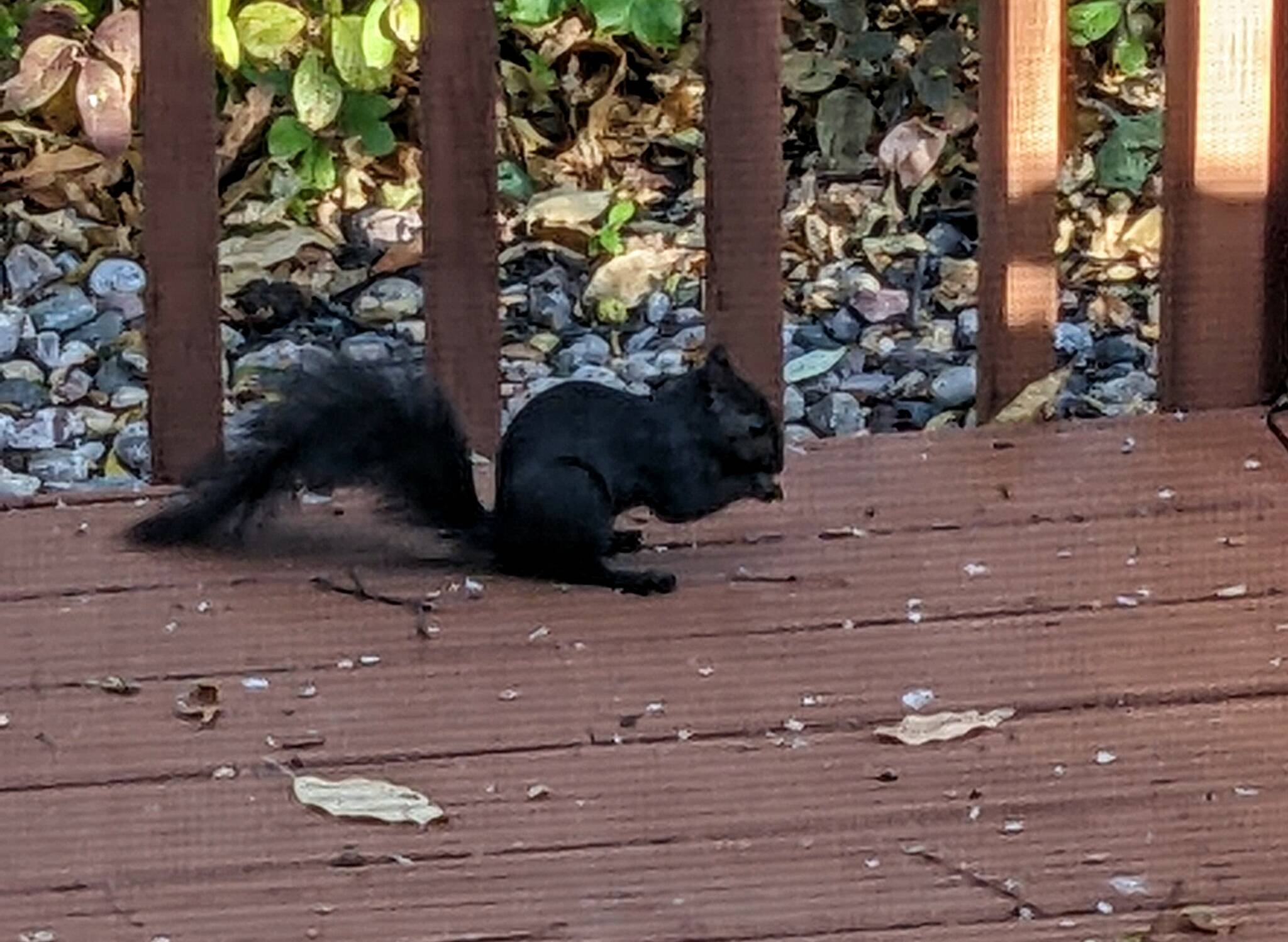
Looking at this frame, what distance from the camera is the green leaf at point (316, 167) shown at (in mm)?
4402

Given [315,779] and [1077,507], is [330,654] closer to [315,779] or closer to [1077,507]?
[315,779]

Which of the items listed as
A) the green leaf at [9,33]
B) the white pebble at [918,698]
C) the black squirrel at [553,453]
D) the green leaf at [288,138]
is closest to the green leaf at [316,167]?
the green leaf at [288,138]

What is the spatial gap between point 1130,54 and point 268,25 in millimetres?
1298

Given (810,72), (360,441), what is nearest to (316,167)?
(810,72)

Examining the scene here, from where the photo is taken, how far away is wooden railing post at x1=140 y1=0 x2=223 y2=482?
2891mm

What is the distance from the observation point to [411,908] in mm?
2219

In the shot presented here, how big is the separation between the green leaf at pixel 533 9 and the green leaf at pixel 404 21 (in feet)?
0.49

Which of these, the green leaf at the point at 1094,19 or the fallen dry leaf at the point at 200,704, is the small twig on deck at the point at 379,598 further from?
the green leaf at the point at 1094,19

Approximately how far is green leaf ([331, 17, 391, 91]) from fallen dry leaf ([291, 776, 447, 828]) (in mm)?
→ 2107

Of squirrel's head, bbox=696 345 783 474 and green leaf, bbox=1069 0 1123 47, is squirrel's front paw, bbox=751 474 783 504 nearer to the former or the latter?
squirrel's head, bbox=696 345 783 474

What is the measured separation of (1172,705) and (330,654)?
737mm

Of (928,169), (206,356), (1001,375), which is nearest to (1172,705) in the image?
(1001,375)

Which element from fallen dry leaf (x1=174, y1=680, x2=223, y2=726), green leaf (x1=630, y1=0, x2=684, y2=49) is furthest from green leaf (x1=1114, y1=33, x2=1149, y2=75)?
fallen dry leaf (x1=174, y1=680, x2=223, y2=726)

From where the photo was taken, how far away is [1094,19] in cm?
452
